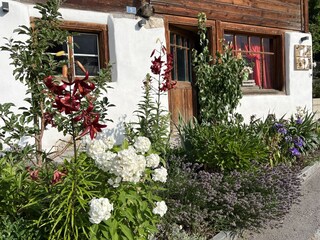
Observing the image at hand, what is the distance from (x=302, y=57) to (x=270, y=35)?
1275 mm

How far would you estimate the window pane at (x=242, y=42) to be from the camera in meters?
9.71

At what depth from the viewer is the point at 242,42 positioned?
9.84m

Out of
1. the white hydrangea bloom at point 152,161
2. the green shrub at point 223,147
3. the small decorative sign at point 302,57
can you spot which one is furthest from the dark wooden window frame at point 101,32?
the small decorative sign at point 302,57

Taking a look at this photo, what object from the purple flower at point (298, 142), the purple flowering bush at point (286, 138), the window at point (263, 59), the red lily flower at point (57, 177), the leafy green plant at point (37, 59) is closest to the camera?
the red lily flower at point (57, 177)

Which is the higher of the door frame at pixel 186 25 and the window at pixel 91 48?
the door frame at pixel 186 25

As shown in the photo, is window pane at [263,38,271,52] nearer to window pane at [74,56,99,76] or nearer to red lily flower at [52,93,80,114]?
window pane at [74,56,99,76]

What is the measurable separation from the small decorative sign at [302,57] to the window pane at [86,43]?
6.37 m

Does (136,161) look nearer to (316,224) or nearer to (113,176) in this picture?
(113,176)

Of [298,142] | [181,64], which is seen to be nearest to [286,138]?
[298,142]

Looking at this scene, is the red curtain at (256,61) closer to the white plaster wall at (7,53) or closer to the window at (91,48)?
the window at (91,48)

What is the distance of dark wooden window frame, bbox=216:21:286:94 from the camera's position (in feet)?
29.3

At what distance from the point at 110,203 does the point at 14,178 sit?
730 mm

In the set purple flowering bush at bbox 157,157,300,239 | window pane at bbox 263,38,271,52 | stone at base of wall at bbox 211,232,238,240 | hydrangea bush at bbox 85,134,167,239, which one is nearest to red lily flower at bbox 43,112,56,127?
hydrangea bush at bbox 85,134,167,239

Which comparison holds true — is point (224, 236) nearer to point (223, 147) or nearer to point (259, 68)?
point (223, 147)
